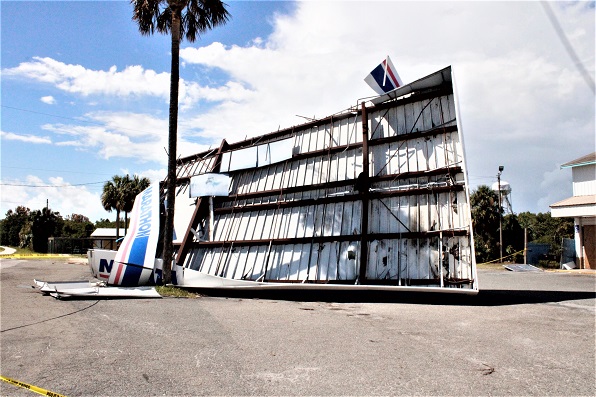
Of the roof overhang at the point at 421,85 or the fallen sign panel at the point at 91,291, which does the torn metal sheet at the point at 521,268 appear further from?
the fallen sign panel at the point at 91,291

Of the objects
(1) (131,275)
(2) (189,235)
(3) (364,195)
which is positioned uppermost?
(3) (364,195)

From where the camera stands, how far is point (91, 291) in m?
15.1

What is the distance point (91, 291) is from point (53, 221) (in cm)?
5750

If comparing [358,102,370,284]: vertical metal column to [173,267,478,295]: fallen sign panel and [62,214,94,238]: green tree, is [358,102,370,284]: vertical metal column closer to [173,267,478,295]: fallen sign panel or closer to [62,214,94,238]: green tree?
[173,267,478,295]: fallen sign panel

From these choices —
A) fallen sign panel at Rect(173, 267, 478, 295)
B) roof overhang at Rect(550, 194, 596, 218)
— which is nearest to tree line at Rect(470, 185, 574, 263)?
roof overhang at Rect(550, 194, 596, 218)

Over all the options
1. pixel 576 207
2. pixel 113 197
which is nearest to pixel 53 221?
pixel 113 197

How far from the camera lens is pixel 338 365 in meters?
7.21

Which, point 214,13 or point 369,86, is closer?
point 369,86

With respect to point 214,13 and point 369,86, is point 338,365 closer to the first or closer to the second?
point 369,86

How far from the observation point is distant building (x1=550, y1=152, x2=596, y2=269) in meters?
30.1

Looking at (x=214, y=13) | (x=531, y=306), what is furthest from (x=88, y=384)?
(x=214, y=13)

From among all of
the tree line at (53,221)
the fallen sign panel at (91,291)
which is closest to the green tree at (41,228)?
the tree line at (53,221)

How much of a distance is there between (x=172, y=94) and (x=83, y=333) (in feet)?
38.4

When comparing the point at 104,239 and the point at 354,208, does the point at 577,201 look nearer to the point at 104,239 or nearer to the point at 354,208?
the point at 354,208
